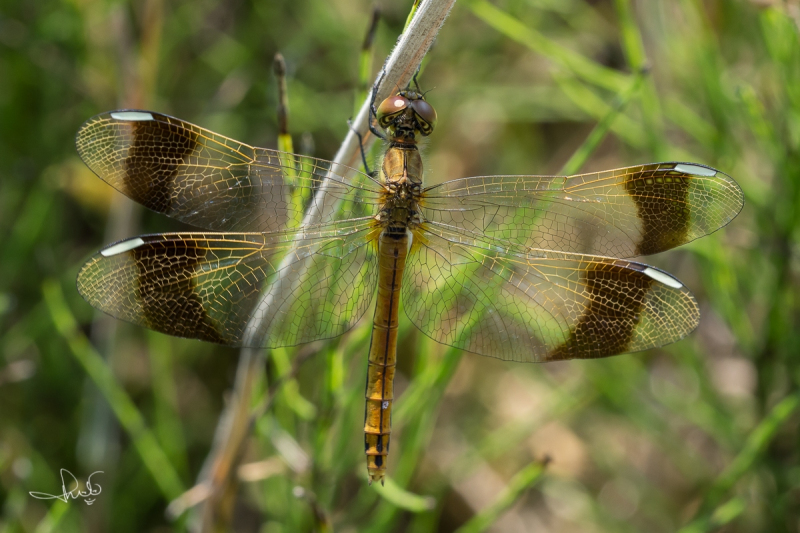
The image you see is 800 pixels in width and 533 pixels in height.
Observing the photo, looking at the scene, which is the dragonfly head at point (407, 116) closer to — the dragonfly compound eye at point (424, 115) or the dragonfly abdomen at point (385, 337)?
the dragonfly compound eye at point (424, 115)

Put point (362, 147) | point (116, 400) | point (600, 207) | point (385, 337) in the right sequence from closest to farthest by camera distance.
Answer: point (362, 147) < point (600, 207) < point (385, 337) < point (116, 400)

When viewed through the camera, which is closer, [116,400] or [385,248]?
[385,248]

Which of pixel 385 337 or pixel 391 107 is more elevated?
pixel 391 107

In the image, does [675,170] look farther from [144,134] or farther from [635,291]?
[144,134]

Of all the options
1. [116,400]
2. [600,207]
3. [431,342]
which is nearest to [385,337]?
[431,342]

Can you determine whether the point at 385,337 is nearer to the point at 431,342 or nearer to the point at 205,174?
the point at 431,342

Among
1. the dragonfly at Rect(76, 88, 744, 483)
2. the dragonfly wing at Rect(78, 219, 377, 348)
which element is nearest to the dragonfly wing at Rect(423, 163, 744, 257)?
the dragonfly at Rect(76, 88, 744, 483)
